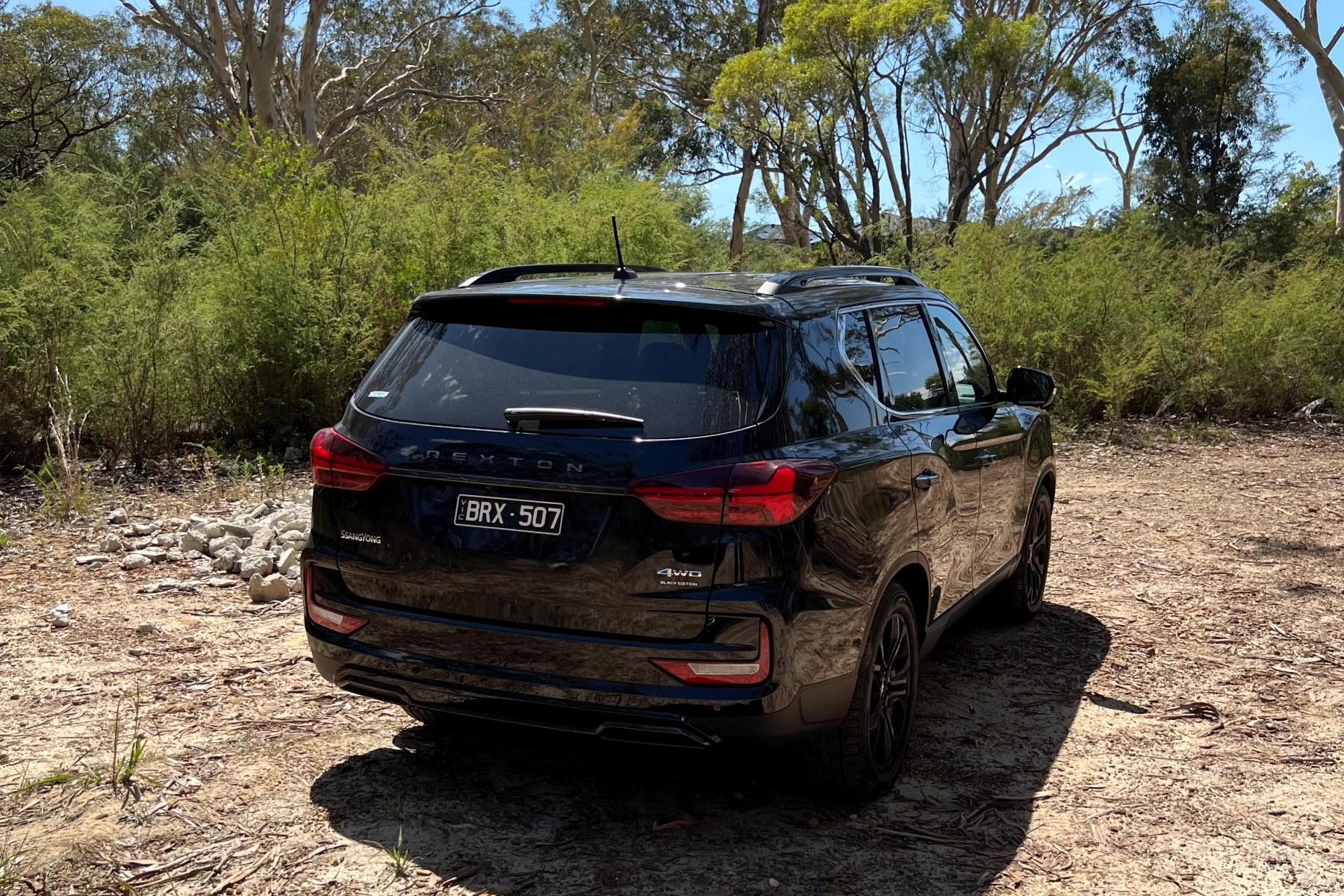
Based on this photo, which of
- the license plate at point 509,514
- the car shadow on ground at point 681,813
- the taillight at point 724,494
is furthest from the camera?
the car shadow on ground at point 681,813

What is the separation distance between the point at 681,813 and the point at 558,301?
1.71 meters

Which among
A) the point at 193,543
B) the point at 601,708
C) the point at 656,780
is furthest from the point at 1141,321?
the point at 601,708

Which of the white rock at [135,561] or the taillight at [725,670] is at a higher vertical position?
the taillight at [725,670]

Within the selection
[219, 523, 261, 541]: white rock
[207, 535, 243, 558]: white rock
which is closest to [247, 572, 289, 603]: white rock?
[207, 535, 243, 558]: white rock

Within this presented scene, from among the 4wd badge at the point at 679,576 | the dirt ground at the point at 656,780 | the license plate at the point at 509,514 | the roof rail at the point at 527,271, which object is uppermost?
the roof rail at the point at 527,271

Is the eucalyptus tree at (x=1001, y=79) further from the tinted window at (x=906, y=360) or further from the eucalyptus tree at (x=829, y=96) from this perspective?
the tinted window at (x=906, y=360)

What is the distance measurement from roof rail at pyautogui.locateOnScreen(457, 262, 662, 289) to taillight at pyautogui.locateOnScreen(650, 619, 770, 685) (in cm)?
152

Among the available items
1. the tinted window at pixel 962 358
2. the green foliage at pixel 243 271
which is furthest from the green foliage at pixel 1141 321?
the tinted window at pixel 962 358

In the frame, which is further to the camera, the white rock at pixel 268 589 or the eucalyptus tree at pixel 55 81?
the eucalyptus tree at pixel 55 81

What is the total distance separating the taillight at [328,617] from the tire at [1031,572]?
11.6ft

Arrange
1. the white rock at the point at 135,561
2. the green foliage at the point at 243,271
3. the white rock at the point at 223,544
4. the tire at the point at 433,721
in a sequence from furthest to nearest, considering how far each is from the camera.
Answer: the green foliage at the point at 243,271 < the white rock at the point at 223,544 < the white rock at the point at 135,561 < the tire at the point at 433,721

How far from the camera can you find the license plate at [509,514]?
342cm

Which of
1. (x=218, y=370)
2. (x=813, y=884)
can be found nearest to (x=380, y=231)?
(x=218, y=370)

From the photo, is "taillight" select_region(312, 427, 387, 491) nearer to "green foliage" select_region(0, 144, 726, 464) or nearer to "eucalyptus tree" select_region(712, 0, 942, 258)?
"green foliage" select_region(0, 144, 726, 464)
